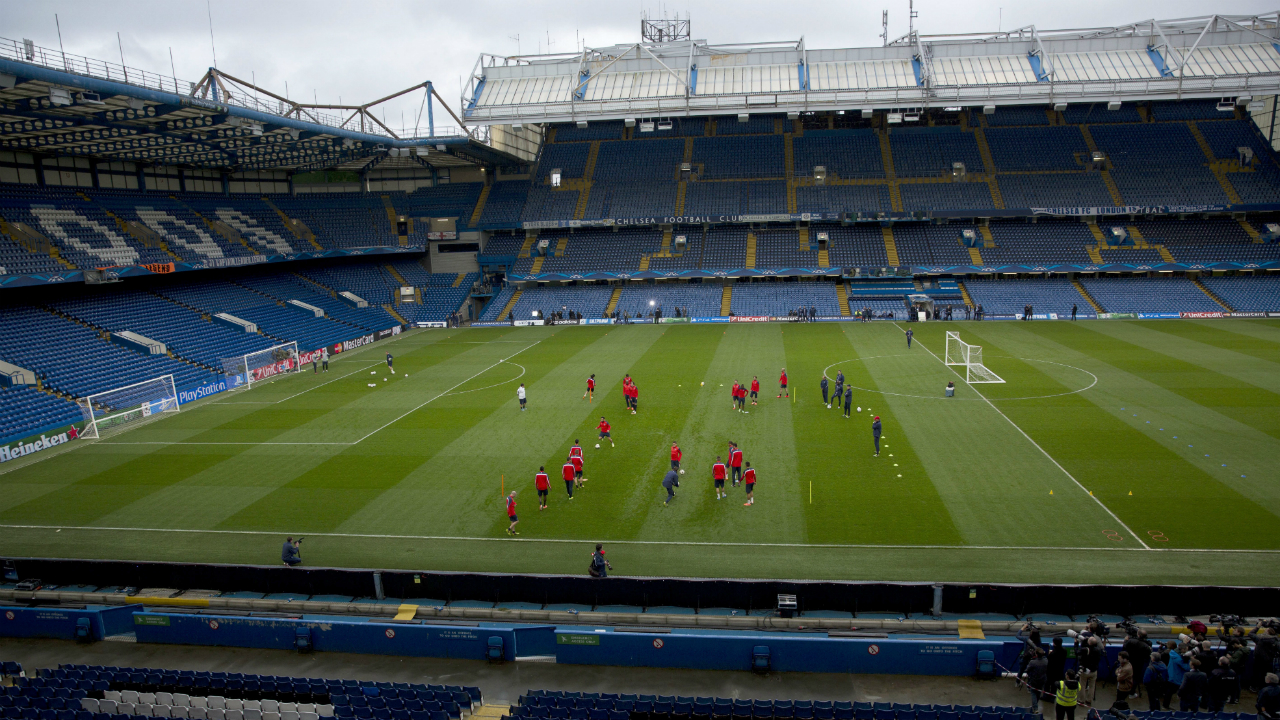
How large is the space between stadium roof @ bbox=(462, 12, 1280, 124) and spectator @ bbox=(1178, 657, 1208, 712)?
4525 cm

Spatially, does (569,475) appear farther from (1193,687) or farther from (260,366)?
(260,366)

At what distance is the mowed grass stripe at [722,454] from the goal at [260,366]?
19.8 m

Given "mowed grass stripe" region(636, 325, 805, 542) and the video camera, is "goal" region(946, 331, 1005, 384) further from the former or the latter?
the video camera

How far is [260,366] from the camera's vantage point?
3722 cm

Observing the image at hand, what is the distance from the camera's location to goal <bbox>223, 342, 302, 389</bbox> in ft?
117

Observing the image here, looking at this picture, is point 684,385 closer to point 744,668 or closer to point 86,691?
point 744,668

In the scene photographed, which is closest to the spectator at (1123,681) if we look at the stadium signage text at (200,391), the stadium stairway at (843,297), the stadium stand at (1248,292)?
the stadium signage text at (200,391)

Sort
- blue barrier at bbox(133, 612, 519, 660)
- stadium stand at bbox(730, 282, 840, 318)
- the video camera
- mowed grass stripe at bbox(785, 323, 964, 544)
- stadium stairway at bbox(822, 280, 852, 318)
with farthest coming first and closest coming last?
stadium stand at bbox(730, 282, 840, 318)
stadium stairway at bbox(822, 280, 852, 318)
mowed grass stripe at bbox(785, 323, 964, 544)
blue barrier at bbox(133, 612, 519, 660)
the video camera

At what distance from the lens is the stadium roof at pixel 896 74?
155ft

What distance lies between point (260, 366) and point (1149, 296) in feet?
177

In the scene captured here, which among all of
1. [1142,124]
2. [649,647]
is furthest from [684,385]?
[1142,124]

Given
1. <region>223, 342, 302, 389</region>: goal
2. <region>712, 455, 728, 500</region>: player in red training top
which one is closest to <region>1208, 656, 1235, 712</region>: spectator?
<region>712, 455, 728, 500</region>: player in red training top

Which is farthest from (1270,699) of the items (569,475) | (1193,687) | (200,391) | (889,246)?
(889,246)

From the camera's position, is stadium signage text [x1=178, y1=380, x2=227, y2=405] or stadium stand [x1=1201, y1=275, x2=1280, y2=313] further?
stadium stand [x1=1201, y1=275, x2=1280, y2=313]
